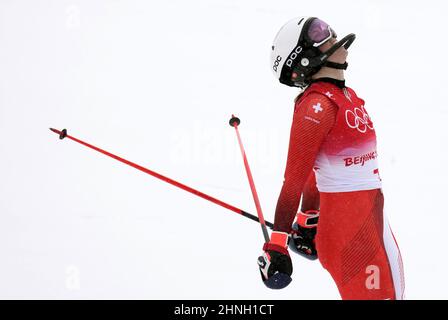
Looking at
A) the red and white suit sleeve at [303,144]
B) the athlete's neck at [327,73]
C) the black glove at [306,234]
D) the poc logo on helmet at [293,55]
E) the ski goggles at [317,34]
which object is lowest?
the black glove at [306,234]

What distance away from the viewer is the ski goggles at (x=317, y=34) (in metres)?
1.77

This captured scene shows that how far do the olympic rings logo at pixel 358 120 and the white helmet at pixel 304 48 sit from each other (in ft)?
0.71

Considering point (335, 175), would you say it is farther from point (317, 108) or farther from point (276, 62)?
point (276, 62)

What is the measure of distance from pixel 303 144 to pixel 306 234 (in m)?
0.71

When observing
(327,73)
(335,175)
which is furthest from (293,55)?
(335,175)

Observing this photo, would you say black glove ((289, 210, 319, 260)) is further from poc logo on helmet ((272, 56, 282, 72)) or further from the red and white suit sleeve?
poc logo on helmet ((272, 56, 282, 72))

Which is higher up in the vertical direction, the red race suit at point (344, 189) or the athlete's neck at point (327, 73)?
the athlete's neck at point (327, 73)

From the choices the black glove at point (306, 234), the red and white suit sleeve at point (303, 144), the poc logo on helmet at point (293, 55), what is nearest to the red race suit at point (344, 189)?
the red and white suit sleeve at point (303, 144)

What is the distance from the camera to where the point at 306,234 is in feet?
7.09

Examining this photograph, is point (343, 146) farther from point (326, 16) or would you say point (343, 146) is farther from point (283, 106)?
point (326, 16)

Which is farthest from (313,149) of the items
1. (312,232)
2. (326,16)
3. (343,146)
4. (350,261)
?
(326,16)

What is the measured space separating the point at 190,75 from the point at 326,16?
2.49 meters

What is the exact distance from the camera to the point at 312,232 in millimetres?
2158

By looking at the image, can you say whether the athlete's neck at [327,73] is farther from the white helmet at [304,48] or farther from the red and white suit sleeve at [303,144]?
the red and white suit sleeve at [303,144]
